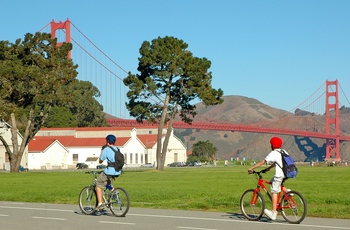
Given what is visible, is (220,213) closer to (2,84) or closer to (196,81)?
(2,84)

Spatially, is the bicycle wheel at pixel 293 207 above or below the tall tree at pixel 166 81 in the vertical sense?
below

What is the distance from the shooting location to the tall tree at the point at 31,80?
63.7 metres

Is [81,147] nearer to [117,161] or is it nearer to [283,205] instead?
[117,161]

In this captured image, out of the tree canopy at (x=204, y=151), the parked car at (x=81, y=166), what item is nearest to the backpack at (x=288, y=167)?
the parked car at (x=81, y=166)

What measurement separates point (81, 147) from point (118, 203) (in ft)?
332

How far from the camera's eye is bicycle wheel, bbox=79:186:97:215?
17625mm

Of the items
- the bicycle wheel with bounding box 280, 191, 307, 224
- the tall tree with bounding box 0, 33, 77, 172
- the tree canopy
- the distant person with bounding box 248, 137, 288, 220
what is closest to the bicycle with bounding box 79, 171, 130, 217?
the distant person with bounding box 248, 137, 288, 220

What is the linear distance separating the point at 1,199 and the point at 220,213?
9.45 m

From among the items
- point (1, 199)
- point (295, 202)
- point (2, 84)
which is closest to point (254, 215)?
point (295, 202)

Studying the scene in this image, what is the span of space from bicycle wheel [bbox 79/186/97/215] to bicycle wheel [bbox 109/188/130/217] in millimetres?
613

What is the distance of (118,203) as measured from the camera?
1705 cm

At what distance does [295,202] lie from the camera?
15.2 meters

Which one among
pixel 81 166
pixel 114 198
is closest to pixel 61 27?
pixel 81 166

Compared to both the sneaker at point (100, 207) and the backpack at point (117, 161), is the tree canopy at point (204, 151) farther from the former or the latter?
the backpack at point (117, 161)
